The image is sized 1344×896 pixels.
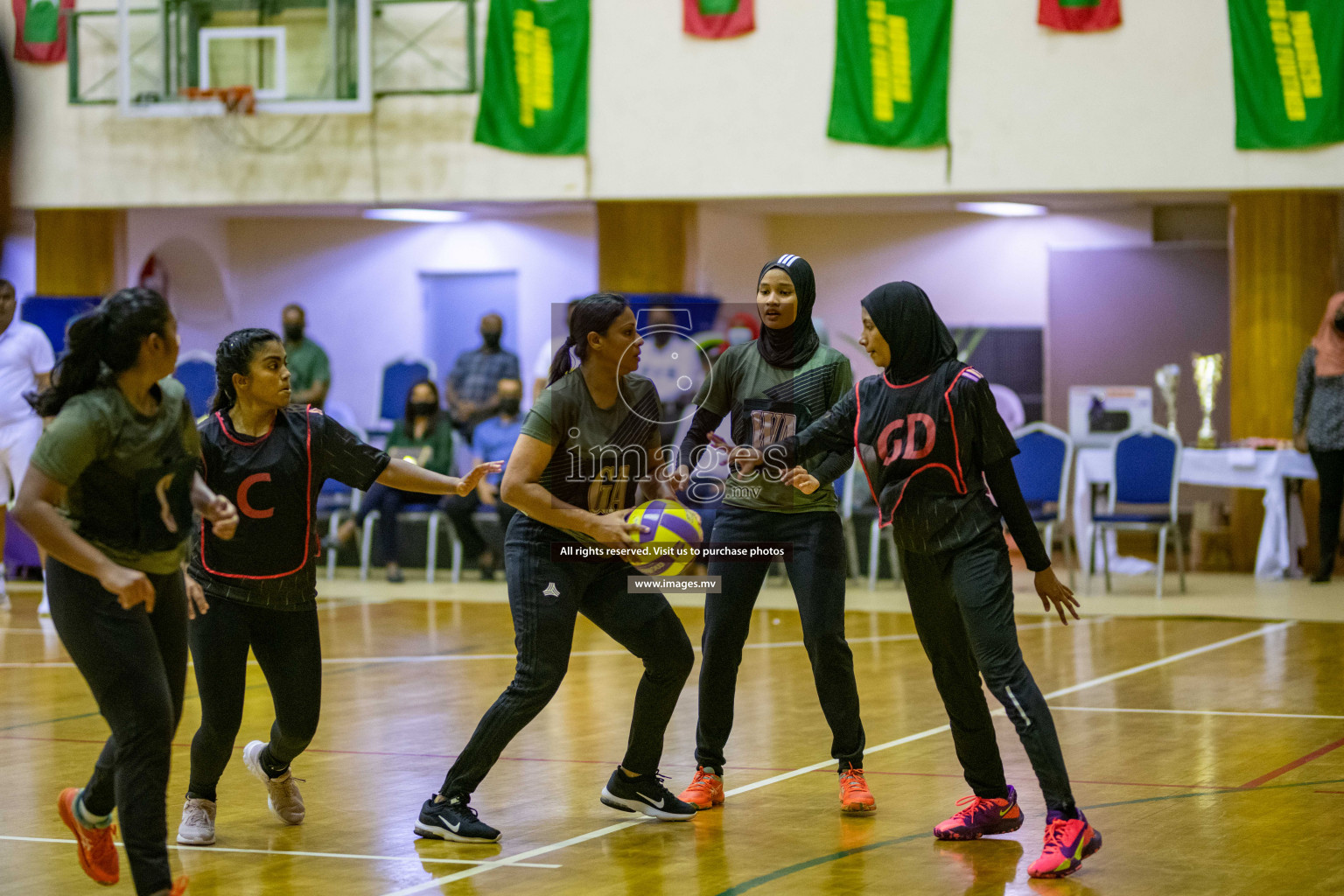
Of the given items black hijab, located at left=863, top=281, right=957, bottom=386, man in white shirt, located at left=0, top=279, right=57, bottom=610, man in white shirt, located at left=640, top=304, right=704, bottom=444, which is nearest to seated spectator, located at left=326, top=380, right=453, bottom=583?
man in white shirt, located at left=640, top=304, right=704, bottom=444

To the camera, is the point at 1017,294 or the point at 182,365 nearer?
the point at 182,365

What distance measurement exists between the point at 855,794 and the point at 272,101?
10.2 meters

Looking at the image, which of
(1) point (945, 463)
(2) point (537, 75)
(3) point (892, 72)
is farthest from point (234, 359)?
(2) point (537, 75)

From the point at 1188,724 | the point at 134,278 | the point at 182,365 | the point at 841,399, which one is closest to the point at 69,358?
the point at 841,399

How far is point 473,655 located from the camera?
9.22m

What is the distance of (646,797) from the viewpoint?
5328 mm

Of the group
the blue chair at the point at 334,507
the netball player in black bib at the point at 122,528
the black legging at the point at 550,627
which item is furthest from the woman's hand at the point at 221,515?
the blue chair at the point at 334,507

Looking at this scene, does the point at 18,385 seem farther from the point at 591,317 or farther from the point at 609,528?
the point at 609,528

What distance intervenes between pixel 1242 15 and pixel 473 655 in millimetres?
7772

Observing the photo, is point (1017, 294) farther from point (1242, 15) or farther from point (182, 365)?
point (182, 365)

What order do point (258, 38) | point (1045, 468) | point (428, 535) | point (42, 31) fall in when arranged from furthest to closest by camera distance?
point (42, 31) < point (258, 38) < point (428, 535) < point (1045, 468)

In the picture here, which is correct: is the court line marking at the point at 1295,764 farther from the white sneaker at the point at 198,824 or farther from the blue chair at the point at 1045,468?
the blue chair at the point at 1045,468

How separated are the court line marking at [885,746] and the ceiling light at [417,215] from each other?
9358mm

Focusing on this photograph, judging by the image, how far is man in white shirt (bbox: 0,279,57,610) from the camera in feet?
33.9
